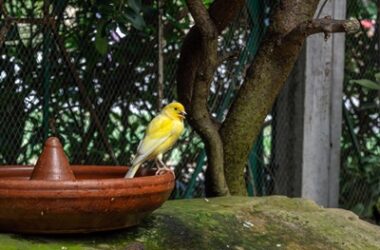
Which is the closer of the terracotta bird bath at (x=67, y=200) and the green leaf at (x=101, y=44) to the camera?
the terracotta bird bath at (x=67, y=200)

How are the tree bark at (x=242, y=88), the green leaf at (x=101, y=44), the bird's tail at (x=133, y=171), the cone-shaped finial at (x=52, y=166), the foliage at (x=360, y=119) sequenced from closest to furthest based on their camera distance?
the cone-shaped finial at (x=52, y=166)
the bird's tail at (x=133, y=171)
the tree bark at (x=242, y=88)
the green leaf at (x=101, y=44)
the foliage at (x=360, y=119)

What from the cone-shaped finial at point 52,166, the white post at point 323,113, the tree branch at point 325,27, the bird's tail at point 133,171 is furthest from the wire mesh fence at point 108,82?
the cone-shaped finial at point 52,166

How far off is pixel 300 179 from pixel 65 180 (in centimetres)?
284

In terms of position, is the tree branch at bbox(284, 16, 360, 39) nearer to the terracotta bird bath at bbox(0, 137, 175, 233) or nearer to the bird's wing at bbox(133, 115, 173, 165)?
the bird's wing at bbox(133, 115, 173, 165)

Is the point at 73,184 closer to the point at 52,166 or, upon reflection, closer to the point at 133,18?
the point at 52,166

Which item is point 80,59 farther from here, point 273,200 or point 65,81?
point 273,200

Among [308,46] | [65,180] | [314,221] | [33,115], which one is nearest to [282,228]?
[314,221]

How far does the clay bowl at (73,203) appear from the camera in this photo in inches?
99.2

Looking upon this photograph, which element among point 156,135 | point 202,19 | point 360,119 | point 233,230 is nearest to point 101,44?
point 202,19

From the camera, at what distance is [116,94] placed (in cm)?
Result: 485

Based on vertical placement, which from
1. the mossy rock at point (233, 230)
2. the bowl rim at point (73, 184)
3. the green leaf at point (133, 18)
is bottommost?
the mossy rock at point (233, 230)

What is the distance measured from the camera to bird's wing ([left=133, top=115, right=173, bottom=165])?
309cm

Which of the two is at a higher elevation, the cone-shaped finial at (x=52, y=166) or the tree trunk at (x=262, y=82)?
the tree trunk at (x=262, y=82)

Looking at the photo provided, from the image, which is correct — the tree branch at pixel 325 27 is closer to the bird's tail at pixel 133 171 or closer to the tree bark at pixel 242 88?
the tree bark at pixel 242 88
